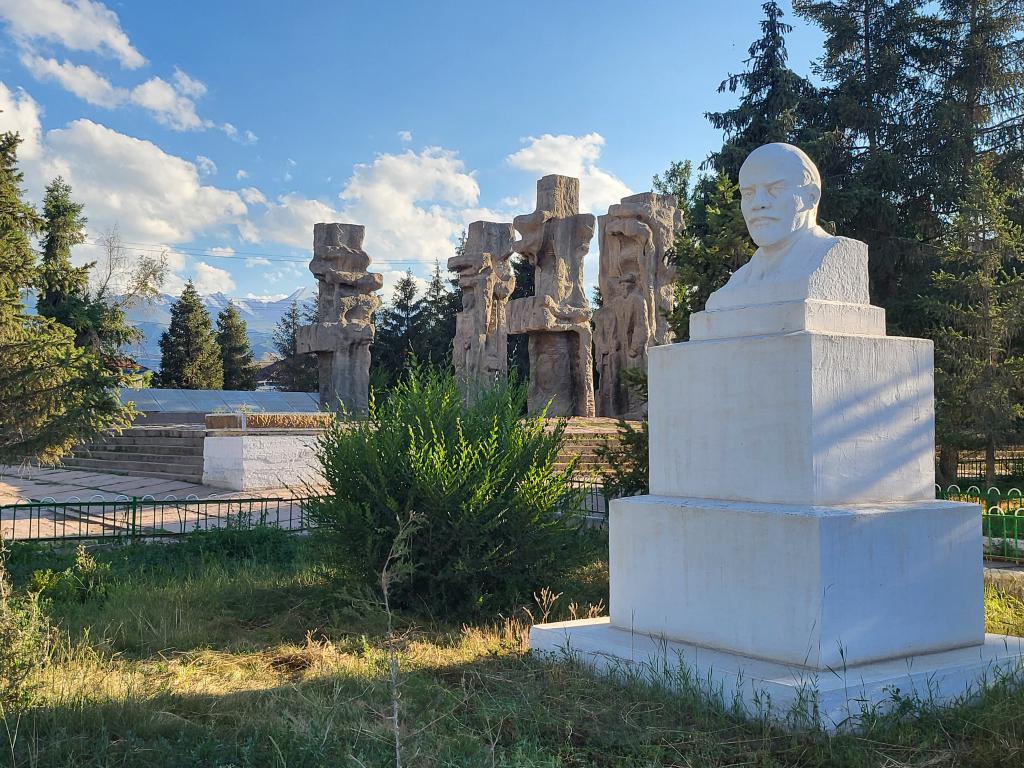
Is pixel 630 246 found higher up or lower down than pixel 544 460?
higher up

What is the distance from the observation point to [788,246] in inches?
177

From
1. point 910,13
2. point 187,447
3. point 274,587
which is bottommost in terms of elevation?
point 274,587

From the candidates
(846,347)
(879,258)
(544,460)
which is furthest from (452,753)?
(879,258)

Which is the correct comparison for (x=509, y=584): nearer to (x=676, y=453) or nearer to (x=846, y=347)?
(x=676, y=453)

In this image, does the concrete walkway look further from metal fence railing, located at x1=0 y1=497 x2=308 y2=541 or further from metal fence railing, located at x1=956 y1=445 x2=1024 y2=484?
metal fence railing, located at x1=956 y1=445 x2=1024 y2=484

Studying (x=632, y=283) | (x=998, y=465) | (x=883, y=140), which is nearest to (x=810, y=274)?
(x=883, y=140)

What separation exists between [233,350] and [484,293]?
2129cm

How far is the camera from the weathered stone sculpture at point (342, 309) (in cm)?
2139

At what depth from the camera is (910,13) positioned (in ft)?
57.9

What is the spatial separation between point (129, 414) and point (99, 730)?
470cm

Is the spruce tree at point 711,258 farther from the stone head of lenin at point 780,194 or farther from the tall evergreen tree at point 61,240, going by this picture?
the tall evergreen tree at point 61,240

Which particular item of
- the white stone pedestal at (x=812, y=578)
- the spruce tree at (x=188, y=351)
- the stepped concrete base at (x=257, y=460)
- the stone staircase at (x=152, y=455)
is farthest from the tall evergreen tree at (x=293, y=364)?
the white stone pedestal at (x=812, y=578)

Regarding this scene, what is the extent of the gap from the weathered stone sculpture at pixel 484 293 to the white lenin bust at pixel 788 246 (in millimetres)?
15524

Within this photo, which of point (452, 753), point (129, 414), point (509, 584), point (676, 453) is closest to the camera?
point (452, 753)
